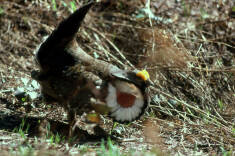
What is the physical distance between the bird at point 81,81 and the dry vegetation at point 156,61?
0.38m

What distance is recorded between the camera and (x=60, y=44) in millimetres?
4172

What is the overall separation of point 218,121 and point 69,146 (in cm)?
233

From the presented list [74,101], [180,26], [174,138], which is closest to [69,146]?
[74,101]

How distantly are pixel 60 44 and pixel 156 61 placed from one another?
73.3 inches

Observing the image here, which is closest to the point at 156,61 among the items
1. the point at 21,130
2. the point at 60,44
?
the point at 60,44

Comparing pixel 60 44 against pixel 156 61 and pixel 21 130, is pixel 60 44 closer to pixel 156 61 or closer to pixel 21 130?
pixel 21 130

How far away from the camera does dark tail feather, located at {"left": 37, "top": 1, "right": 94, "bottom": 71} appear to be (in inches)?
160

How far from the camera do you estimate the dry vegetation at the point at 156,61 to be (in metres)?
4.33

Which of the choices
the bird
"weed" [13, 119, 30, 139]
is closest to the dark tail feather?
the bird

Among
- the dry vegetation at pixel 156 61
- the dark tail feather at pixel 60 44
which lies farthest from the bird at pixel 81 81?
the dry vegetation at pixel 156 61

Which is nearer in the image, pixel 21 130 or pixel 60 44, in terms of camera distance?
pixel 21 130

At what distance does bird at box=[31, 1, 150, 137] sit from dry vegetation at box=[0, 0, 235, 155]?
1.23ft

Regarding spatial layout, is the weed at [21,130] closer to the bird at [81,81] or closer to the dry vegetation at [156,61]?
the dry vegetation at [156,61]

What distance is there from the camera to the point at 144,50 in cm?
617
